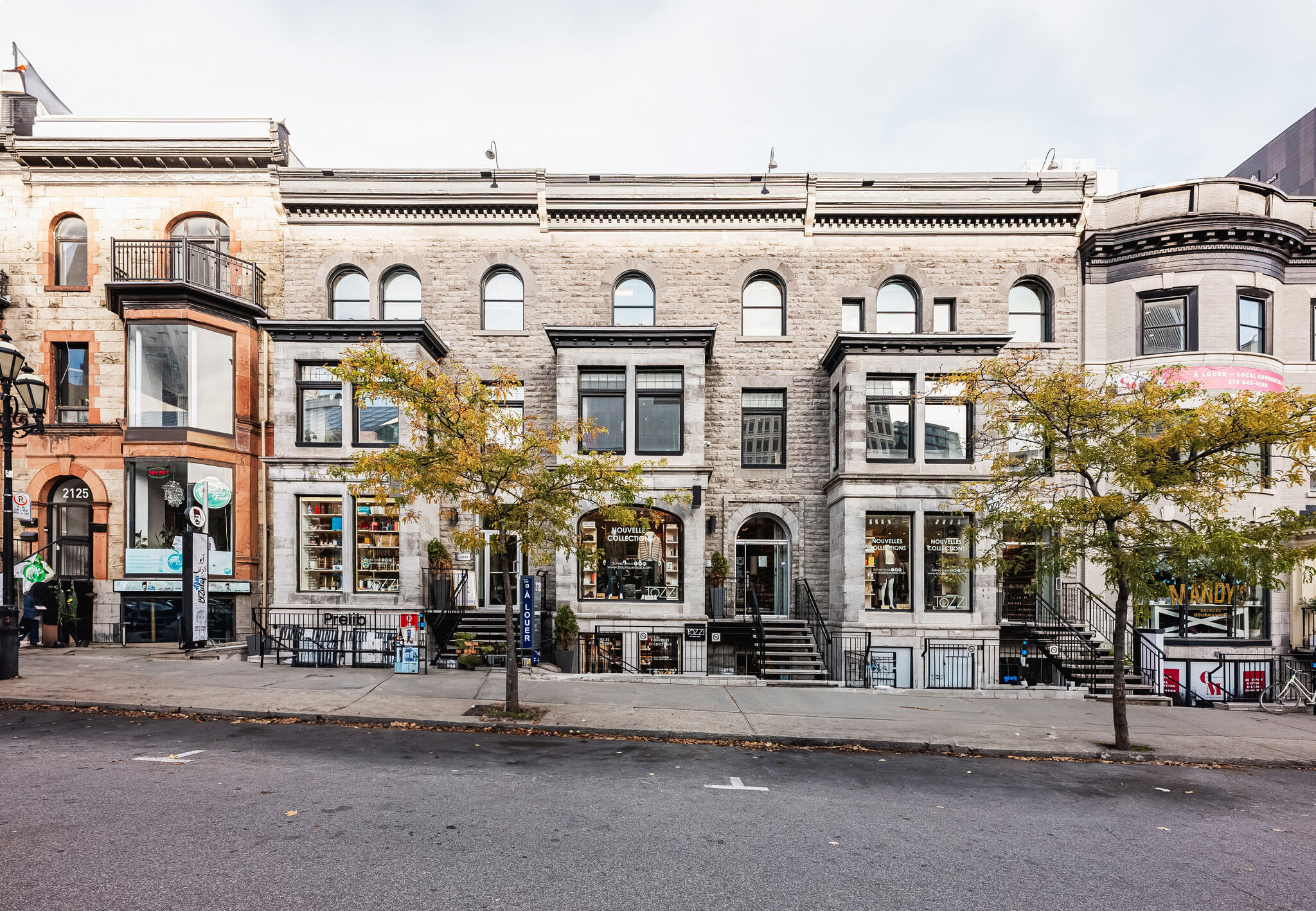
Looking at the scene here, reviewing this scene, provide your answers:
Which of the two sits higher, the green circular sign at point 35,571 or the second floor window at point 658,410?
the second floor window at point 658,410

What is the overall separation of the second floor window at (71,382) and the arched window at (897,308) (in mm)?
22164

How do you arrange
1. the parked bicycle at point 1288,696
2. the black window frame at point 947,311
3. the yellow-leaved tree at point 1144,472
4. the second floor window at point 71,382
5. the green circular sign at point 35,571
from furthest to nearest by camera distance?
the black window frame at point 947,311 → the second floor window at point 71,382 → the parked bicycle at point 1288,696 → the green circular sign at point 35,571 → the yellow-leaved tree at point 1144,472

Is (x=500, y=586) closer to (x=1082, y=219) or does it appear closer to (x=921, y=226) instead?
(x=921, y=226)

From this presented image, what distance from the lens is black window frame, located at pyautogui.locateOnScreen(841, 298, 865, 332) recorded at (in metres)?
19.0

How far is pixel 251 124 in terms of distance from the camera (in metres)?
18.9

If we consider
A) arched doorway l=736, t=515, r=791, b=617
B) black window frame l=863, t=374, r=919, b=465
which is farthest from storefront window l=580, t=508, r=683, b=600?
black window frame l=863, t=374, r=919, b=465

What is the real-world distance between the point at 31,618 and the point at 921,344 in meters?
23.7

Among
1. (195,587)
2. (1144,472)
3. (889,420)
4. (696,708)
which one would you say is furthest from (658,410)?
(195,587)

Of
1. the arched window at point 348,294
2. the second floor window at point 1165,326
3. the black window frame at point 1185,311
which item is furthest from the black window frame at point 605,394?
the second floor window at point 1165,326

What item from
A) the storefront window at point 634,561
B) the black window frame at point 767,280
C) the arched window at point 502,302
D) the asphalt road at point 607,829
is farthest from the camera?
the arched window at point 502,302

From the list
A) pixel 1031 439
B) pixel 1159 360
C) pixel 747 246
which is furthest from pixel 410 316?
pixel 1159 360

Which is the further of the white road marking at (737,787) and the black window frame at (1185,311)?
the black window frame at (1185,311)

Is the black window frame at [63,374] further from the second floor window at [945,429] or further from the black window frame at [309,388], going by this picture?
the second floor window at [945,429]

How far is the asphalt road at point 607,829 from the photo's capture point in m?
5.15
